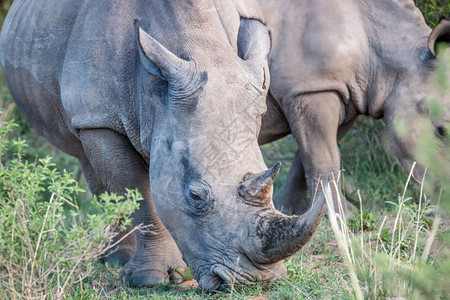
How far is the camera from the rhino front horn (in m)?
4.86

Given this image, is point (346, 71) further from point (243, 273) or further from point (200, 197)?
point (243, 273)

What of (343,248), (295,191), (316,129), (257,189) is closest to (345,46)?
(316,129)

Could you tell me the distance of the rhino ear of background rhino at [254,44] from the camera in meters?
5.49

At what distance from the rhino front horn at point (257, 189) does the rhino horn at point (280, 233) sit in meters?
0.07

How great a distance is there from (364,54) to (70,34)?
2688 millimetres

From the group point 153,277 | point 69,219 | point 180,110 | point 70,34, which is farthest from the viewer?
point 69,219

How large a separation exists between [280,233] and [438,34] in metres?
3.37

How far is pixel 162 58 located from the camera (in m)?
5.27

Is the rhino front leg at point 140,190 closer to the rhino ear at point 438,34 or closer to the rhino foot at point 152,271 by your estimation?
the rhino foot at point 152,271

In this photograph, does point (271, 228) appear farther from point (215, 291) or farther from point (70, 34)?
point (70, 34)

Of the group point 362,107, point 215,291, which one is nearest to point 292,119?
point 362,107

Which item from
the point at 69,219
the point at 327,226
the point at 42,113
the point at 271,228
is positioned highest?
the point at 271,228

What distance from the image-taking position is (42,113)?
6.81 metres

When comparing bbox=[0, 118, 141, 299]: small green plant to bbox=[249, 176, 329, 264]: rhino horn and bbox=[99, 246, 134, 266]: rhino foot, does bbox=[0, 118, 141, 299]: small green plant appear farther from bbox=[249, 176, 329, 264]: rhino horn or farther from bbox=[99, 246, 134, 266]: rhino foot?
bbox=[99, 246, 134, 266]: rhino foot
